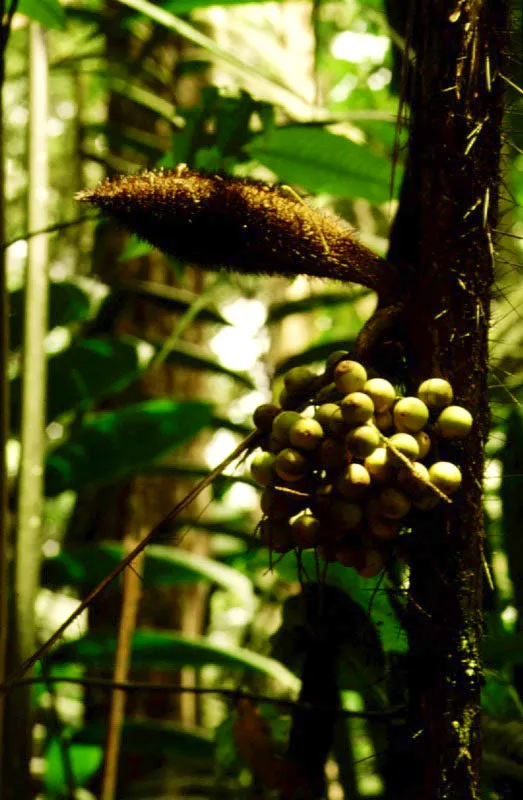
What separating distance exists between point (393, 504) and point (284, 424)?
0.09 meters

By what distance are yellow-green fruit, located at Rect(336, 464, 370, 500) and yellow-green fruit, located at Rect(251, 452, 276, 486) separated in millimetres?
64

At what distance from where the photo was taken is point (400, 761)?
1.89 feet

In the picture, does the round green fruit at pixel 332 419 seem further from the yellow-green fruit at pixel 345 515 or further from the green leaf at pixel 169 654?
the green leaf at pixel 169 654

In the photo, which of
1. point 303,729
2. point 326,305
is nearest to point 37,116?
point 326,305

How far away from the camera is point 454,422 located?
0.48m

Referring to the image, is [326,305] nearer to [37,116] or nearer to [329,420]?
[37,116]

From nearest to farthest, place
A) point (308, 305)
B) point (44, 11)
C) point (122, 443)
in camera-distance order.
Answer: point (44, 11), point (122, 443), point (308, 305)

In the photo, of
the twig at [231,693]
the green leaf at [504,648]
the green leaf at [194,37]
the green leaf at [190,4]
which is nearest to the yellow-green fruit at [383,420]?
the twig at [231,693]

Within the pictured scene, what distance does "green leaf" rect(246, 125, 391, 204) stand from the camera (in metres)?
1.05

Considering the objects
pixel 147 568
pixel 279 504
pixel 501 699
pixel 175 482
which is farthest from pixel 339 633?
pixel 175 482

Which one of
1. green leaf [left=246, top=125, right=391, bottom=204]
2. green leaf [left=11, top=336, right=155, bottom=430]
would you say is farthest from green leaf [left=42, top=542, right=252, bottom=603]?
green leaf [left=246, top=125, right=391, bottom=204]

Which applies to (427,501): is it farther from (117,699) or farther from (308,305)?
(308,305)

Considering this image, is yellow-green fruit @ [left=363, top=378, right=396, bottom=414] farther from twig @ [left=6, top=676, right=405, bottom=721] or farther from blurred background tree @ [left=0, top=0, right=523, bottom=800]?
twig @ [left=6, top=676, right=405, bottom=721]

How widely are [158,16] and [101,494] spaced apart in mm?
1173
